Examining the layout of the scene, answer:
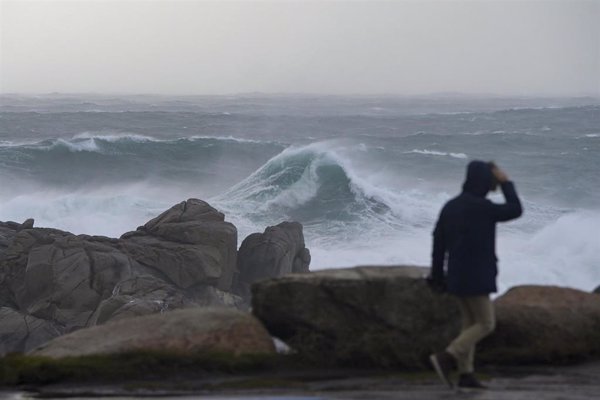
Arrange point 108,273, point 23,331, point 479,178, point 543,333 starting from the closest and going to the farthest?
point 479,178 < point 543,333 < point 23,331 < point 108,273

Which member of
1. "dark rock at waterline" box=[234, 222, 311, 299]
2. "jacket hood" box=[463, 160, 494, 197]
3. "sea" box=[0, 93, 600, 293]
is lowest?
"sea" box=[0, 93, 600, 293]

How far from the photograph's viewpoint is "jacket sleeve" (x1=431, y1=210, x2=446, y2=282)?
8.05 metres

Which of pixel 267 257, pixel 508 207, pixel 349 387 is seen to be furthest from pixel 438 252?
pixel 267 257

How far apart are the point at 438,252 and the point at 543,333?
5.90 ft

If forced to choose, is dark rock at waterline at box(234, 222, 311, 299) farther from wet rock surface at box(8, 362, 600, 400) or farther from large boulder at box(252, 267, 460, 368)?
wet rock surface at box(8, 362, 600, 400)

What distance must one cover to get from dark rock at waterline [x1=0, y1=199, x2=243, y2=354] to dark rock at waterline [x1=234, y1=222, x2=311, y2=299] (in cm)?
54

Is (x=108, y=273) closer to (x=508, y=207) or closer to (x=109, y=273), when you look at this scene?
(x=109, y=273)

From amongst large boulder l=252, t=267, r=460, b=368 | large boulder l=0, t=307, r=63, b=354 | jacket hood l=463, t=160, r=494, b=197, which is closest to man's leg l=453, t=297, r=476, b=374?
large boulder l=252, t=267, r=460, b=368

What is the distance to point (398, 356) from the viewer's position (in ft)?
29.2

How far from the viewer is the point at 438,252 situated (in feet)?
26.6

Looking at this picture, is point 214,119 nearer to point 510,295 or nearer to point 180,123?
point 180,123

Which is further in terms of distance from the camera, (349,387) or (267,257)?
(267,257)

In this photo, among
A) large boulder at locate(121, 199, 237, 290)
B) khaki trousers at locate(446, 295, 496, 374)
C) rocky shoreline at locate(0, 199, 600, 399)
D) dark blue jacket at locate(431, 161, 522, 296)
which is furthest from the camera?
large boulder at locate(121, 199, 237, 290)

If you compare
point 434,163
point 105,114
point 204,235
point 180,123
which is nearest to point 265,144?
point 434,163
